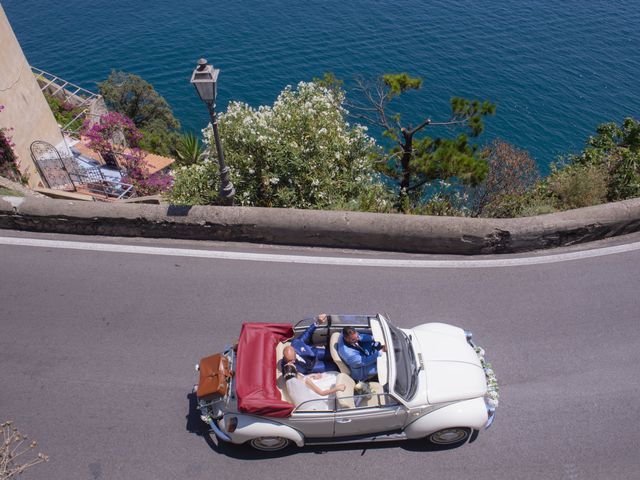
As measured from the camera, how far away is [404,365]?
19.4ft

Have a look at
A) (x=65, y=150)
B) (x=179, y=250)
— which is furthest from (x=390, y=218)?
(x=65, y=150)

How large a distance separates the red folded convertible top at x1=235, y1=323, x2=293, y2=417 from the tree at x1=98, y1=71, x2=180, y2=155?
25.5 metres

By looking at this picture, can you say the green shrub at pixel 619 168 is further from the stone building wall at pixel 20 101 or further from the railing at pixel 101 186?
the stone building wall at pixel 20 101

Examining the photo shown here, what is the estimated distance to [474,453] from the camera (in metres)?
5.96

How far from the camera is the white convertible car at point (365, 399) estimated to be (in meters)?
5.68

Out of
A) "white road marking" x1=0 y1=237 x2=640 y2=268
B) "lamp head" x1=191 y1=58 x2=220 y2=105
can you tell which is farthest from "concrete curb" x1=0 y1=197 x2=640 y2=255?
"lamp head" x1=191 y1=58 x2=220 y2=105

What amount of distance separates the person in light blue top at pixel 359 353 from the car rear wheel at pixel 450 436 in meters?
0.97

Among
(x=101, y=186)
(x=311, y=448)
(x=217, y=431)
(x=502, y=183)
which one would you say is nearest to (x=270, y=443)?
(x=311, y=448)

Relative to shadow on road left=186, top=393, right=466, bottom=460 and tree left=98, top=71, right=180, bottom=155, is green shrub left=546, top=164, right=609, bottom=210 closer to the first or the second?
shadow on road left=186, top=393, right=466, bottom=460

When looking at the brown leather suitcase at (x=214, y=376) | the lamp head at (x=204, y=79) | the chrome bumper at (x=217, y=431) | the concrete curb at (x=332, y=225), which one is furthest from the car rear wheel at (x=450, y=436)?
the lamp head at (x=204, y=79)

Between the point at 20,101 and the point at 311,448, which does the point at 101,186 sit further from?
the point at 311,448

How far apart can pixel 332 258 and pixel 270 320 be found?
1.62m

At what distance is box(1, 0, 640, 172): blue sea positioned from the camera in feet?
116

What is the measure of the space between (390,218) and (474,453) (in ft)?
12.5
